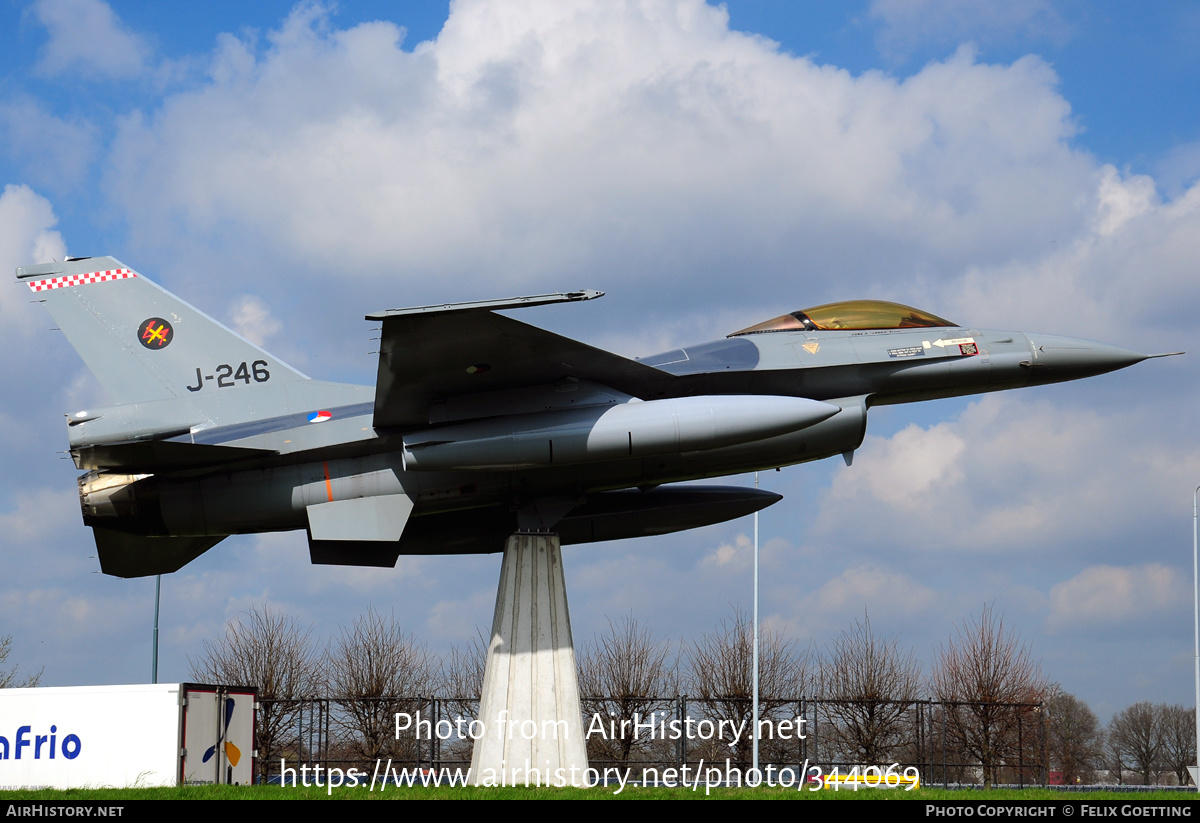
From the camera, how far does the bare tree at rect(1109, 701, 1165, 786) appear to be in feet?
225

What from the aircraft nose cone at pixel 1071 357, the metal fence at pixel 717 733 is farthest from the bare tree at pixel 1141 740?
the aircraft nose cone at pixel 1071 357

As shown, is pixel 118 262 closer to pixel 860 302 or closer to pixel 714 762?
pixel 860 302

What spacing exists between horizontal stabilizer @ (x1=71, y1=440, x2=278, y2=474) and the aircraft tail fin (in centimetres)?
141

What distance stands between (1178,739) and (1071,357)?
63.4m

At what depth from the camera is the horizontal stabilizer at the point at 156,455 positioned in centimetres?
1482

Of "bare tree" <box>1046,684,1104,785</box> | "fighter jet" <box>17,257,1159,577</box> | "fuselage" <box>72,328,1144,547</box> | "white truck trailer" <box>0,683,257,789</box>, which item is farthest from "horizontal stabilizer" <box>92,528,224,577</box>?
"bare tree" <box>1046,684,1104,785</box>

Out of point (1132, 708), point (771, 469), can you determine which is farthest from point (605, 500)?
point (1132, 708)

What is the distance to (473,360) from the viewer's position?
48.4 ft

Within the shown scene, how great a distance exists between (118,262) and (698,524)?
10150mm

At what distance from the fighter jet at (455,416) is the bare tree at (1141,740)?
59.1 metres

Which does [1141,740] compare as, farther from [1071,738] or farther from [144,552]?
[144,552]

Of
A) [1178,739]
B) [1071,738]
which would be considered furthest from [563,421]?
[1178,739]

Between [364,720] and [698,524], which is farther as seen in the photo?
[364,720]

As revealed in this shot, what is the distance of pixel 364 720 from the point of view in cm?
3070
